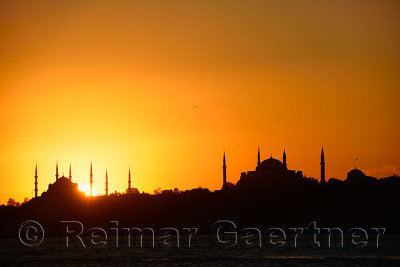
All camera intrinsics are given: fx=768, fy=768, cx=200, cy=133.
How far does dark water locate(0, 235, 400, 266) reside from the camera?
263ft

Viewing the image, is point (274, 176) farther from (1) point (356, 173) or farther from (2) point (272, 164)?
(1) point (356, 173)

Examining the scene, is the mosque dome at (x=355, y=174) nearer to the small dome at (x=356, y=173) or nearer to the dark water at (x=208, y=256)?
the small dome at (x=356, y=173)

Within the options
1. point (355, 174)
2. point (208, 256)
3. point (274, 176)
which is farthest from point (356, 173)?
point (208, 256)

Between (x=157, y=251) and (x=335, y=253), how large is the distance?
23601 mm

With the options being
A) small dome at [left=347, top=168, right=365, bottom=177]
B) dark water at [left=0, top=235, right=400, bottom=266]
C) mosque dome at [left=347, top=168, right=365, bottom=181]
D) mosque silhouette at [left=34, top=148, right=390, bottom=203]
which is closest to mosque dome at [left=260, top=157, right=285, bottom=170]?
mosque silhouette at [left=34, top=148, right=390, bottom=203]

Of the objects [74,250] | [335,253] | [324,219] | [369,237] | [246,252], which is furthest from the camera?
[324,219]

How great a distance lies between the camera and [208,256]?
88875 mm

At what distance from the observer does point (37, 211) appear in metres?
141

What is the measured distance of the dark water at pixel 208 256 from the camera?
80.1 m

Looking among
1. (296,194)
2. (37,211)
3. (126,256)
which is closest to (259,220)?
(296,194)

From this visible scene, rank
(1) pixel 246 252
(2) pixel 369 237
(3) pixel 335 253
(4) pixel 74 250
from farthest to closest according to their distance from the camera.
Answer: (2) pixel 369 237
(4) pixel 74 250
(1) pixel 246 252
(3) pixel 335 253

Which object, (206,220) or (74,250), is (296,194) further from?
(74,250)

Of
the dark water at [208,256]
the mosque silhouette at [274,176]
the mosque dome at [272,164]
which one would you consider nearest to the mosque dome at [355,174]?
the mosque silhouette at [274,176]

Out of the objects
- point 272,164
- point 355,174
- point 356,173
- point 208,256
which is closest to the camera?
point 208,256
